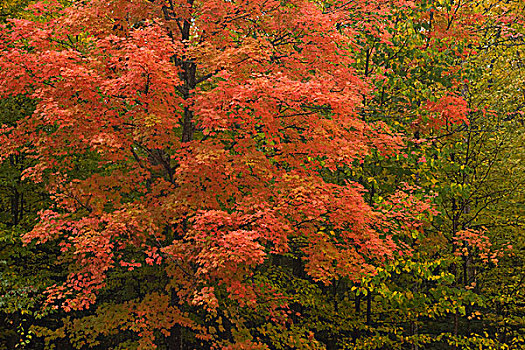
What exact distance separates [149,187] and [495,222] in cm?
1060

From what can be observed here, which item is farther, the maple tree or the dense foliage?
the dense foliage

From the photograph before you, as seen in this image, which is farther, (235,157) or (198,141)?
(198,141)

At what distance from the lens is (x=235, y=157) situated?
25.5ft

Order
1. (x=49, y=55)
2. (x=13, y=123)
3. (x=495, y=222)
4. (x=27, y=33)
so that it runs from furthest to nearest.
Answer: (x=495, y=222) → (x=13, y=123) → (x=27, y=33) → (x=49, y=55)

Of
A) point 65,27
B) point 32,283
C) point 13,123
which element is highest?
point 65,27

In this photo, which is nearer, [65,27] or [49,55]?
[49,55]

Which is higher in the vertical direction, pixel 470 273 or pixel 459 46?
pixel 459 46

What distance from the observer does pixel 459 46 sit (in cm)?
1032

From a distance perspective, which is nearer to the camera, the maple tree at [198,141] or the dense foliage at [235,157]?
the maple tree at [198,141]

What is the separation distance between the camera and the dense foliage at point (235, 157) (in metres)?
7.34

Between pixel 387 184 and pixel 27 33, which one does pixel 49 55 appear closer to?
pixel 27 33

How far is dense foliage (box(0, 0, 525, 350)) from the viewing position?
7.34m

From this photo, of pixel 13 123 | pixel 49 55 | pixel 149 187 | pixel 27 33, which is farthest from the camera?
pixel 13 123

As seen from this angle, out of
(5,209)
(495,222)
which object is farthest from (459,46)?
(5,209)
